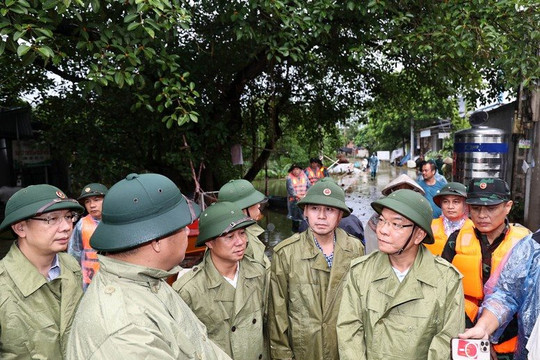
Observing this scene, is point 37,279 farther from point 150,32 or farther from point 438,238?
point 438,238

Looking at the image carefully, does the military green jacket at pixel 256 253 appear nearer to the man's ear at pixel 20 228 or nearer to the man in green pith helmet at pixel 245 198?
the man in green pith helmet at pixel 245 198

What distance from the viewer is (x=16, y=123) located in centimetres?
1148

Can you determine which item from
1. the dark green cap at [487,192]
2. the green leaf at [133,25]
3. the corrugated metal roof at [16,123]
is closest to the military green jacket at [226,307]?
the dark green cap at [487,192]

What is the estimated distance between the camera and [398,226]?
2.25 meters

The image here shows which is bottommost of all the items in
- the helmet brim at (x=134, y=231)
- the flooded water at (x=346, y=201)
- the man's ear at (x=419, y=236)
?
the flooded water at (x=346, y=201)

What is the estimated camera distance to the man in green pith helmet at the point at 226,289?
8.07 ft

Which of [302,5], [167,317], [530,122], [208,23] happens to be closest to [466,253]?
[167,317]

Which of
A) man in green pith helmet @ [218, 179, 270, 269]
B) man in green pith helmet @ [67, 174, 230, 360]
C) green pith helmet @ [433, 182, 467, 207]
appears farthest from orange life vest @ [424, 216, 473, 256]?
man in green pith helmet @ [67, 174, 230, 360]

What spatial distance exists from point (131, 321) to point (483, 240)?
8.22 ft

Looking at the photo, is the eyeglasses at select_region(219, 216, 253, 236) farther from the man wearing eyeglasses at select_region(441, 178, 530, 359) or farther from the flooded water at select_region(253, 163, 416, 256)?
the flooded water at select_region(253, 163, 416, 256)

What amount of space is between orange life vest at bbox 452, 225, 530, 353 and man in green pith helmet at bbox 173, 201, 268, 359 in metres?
1.47

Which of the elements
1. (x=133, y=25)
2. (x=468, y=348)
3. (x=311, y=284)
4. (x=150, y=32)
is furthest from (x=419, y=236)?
(x=133, y=25)

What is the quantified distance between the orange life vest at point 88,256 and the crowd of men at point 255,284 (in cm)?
111

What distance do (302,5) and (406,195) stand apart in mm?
4405
